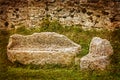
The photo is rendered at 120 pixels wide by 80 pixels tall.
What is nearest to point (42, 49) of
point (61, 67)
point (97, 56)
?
point (61, 67)

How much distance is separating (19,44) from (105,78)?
3304 millimetres

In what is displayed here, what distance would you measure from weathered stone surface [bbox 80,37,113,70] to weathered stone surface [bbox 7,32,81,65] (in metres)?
0.64

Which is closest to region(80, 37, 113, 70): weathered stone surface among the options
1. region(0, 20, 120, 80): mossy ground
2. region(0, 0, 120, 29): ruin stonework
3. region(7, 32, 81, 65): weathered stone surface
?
region(0, 20, 120, 80): mossy ground

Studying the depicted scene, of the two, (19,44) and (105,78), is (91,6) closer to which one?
(19,44)

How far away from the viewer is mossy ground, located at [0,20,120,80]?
10631mm

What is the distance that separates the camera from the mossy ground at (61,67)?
10.6 metres

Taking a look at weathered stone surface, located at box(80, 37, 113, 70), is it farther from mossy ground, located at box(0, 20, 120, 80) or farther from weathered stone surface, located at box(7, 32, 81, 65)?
weathered stone surface, located at box(7, 32, 81, 65)

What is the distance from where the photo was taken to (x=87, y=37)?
13.0 metres

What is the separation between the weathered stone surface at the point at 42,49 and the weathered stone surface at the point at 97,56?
2.10ft

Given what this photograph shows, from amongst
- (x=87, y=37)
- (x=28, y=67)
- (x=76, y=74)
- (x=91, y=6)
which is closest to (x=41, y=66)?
(x=28, y=67)

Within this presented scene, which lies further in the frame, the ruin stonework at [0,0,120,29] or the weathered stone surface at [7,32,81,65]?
the ruin stonework at [0,0,120,29]

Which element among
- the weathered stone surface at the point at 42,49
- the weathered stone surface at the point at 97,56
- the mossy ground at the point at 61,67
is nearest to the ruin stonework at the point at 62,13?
the mossy ground at the point at 61,67

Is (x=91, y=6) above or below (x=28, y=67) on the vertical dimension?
above

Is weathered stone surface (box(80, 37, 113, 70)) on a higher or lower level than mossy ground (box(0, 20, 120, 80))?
higher
